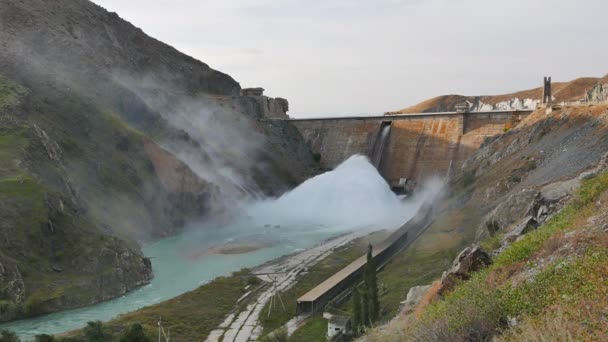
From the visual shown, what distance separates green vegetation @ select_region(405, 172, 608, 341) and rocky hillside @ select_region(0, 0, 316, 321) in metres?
28.2

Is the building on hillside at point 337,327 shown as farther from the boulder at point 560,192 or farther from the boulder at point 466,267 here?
the boulder at point 560,192

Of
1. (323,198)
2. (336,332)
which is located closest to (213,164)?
(323,198)

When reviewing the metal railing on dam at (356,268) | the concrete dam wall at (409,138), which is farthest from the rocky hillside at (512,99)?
the metal railing on dam at (356,268)

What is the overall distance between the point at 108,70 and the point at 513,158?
52806 mm

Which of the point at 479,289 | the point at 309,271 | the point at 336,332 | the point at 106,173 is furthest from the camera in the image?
the point at 106,173

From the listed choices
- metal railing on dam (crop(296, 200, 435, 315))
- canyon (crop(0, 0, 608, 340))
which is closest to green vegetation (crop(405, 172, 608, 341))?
canyon (crop(0, 0, 608, 340))

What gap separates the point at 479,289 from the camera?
14.4 m

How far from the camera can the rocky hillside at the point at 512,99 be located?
344 ft

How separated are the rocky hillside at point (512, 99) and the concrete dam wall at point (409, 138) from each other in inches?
826

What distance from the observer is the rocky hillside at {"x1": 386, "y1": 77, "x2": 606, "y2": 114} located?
4125 inches

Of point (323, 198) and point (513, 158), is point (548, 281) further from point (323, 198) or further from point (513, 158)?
point (323, 198)

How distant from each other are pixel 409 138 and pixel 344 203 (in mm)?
14778

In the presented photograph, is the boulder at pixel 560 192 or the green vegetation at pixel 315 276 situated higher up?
the boulder at pixel 560 192

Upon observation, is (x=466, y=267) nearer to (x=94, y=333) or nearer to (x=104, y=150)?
(x=94, y=333)
